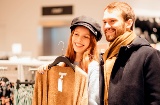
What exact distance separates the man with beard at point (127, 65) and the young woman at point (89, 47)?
0.26 feet

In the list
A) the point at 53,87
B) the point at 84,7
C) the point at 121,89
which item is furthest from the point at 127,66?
the point at 84,7

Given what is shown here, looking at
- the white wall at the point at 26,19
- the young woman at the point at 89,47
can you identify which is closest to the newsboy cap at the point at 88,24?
the young woman at the point at 89,47

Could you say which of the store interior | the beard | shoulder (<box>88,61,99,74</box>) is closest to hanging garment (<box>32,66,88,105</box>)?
shoulder (<box>88,61,99,74</box>)

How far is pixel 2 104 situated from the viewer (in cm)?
231

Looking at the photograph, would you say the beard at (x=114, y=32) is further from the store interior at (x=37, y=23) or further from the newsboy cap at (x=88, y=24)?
the store interior at (x=37, y=23)

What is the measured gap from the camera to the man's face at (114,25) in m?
1.53

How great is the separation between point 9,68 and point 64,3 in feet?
10.1

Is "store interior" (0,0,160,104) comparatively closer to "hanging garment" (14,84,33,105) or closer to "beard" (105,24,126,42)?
"hanging garment" (14,84,33,105)

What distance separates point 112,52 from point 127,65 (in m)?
0.14

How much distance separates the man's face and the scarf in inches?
1.1

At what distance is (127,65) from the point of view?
→ 149cm

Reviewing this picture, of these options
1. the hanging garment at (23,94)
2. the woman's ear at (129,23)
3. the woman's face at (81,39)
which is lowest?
the hanging garment at (23,94)

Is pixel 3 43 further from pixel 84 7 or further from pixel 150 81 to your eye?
pixel 150 81

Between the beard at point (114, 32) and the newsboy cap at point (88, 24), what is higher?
the newsboy cap at point (88, 24)
